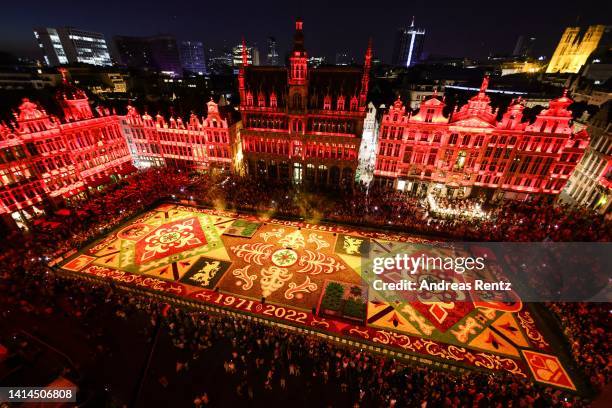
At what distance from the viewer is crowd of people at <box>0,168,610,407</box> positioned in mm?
15961

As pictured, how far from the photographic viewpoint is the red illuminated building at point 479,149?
32469mm

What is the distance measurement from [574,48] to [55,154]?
134 m

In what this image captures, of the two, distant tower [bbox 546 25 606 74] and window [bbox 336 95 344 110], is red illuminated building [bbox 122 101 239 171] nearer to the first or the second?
window [bbox 336 95 344 110]

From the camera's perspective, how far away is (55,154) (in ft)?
114

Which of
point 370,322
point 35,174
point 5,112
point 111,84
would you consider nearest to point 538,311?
point 370,322

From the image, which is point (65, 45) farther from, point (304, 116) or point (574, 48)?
point (574, 48)

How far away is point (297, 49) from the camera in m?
35.9

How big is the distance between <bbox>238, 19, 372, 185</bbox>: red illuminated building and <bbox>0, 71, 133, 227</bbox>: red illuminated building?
21.9m

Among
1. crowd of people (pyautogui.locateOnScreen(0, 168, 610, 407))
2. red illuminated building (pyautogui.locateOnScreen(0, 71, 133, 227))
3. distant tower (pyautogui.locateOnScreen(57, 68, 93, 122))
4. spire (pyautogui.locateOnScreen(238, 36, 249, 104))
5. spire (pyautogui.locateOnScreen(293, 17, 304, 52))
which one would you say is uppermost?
spire (pyautogui.locateOnScreen(293, 17, 304, 52))

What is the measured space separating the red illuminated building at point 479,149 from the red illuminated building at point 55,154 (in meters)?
42.9

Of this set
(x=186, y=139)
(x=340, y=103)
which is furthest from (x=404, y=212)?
(x=186, y=139)

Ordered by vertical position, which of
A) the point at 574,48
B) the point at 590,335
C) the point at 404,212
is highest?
the point at 574,48

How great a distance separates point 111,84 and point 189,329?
273 ft

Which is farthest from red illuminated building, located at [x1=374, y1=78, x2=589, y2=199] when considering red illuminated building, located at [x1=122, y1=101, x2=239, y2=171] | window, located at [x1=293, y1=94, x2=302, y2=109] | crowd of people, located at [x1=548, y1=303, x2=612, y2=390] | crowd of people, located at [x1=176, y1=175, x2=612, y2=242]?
red illuminated building, located at [x1=122, y1=101, x2=239, y2=171]
